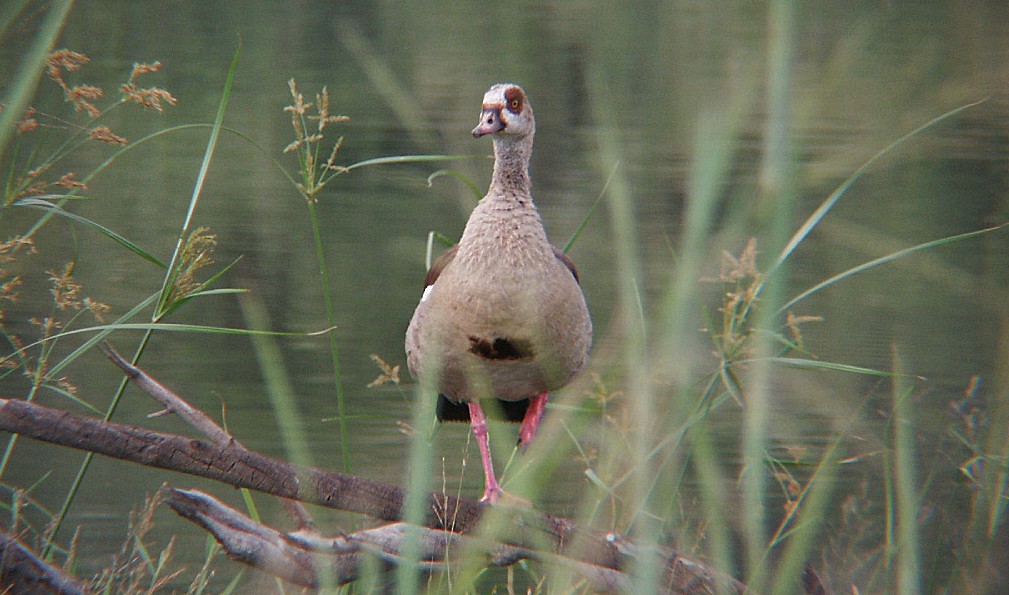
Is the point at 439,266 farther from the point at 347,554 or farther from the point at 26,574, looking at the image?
the point at 26,574

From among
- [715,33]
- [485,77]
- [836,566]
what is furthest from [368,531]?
[715,33]

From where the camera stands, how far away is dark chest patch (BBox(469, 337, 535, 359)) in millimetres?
3059

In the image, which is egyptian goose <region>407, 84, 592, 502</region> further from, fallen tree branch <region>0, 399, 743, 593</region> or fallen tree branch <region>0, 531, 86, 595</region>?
fallen tree branch <region>0, 531, 86, 595</region>

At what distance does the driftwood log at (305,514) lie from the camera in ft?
5.94

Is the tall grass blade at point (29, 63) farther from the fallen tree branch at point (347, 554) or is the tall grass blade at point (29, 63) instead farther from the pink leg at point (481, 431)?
the pink leg at point (481, 431)

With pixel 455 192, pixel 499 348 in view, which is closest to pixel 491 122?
pixel 499 348

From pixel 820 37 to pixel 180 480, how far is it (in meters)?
6.13

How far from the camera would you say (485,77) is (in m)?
9.16

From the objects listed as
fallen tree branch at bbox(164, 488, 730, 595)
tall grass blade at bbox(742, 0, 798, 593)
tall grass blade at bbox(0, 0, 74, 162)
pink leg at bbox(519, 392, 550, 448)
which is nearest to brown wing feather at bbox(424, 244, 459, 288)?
pink leg at bbox(519, 392, 550, 448)

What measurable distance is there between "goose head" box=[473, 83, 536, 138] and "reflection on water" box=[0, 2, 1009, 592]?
2080mm

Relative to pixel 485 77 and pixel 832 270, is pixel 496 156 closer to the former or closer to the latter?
pixel 832 270

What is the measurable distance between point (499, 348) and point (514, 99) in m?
0.83

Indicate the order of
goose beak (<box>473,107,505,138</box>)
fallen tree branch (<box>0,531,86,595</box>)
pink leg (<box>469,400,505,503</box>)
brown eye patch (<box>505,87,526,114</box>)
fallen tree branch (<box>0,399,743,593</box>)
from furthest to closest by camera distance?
pink leg (<box>469,400,505,503</box>), brown eye patch (<box>505,87,526,114</box>), goose beak (<box>473,107,505,138</box>), fallen tree branch (<box>0,531,86,595</box>), fallen tree branch (<box>0,399,743,593</box>)

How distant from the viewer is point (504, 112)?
3338mm
